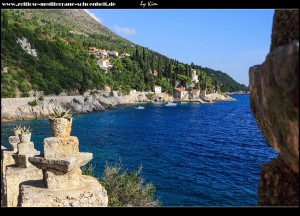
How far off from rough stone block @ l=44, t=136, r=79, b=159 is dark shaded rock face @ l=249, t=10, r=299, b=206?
10.5 feet

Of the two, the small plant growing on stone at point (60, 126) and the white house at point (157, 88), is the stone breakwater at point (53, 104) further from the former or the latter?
the small plant growing on stone at point (60, 126)

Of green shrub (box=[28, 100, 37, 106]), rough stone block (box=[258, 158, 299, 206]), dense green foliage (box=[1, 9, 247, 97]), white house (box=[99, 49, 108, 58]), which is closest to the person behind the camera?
rough stone block (box=[258, 158, 299, 206])

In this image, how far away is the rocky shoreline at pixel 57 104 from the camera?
170 feet

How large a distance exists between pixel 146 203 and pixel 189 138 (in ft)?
112

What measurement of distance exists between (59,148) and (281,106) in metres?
4.05

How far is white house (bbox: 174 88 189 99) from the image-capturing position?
11257 centimetres

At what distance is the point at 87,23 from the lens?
15525cm

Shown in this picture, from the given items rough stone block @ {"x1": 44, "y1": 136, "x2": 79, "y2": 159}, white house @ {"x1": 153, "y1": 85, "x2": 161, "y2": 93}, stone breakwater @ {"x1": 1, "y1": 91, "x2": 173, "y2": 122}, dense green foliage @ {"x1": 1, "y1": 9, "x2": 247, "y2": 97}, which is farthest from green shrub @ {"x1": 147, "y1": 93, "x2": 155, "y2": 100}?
rough stone block @ {"x1": 44, "y1": 136, "x2": 79, "y2": 159}

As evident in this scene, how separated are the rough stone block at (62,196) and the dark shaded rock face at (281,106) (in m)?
3.19

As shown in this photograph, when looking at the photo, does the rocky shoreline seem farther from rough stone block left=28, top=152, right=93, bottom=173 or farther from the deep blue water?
rough stone block left=28, top=152, right=93, bottom=173

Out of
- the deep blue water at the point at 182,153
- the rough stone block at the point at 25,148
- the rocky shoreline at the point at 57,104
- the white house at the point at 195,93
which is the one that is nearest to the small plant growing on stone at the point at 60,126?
the rough stone block at the point at 25,148

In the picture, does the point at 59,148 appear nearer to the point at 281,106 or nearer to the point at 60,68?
the point at 281,106

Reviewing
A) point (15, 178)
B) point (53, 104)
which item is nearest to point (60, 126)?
point (15, 178)

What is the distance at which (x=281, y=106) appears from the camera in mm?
2820
